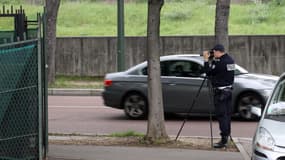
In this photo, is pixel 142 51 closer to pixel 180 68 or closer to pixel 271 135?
pixel 180 68

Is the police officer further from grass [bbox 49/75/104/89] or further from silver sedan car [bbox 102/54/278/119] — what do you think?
grass [bbox 49/75/104/89]

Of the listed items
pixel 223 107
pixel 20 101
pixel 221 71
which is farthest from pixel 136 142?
pixel 20 101

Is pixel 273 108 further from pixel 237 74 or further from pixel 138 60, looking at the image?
pixel 138 60

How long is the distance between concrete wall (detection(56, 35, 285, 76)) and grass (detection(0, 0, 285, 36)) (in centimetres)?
427

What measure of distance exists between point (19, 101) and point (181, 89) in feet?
23.2

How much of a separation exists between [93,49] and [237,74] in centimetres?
1261

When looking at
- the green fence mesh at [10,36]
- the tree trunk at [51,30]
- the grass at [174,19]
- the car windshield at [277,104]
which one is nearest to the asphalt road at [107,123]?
the green fence mesh at [10,36]

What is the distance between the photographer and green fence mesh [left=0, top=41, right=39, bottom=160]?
328 inches

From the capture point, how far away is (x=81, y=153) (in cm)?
1050

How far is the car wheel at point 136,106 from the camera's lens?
1554cm

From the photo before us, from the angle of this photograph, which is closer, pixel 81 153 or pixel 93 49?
pixel 81 153

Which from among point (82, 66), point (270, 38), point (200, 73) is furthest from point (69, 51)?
point (200, 73)

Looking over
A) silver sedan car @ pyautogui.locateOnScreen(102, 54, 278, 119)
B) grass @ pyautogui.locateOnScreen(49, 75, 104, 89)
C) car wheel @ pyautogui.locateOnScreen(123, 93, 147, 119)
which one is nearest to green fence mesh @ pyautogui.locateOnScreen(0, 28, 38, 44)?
silver sedan car @ pyautogui.locateOnScreen(102, 54, 278, 119)

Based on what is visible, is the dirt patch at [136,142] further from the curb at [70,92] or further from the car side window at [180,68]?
the curb at [70,92]
